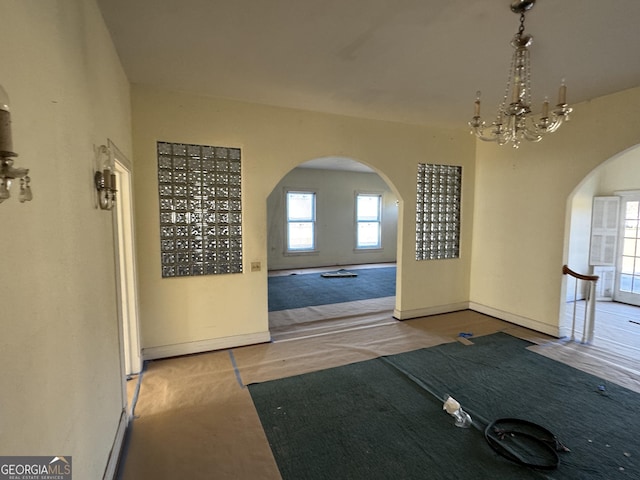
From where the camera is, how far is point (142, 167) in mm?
3014

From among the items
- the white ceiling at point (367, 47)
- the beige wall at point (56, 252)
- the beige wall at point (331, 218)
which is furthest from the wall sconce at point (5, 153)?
the beige wall at point (331, 218)

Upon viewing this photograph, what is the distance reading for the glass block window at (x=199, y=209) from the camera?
10.3 ft

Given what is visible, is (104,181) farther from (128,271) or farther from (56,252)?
(128,271)

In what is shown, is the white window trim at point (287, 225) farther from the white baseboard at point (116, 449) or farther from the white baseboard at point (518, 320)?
the white baseboard at point (116, 449)

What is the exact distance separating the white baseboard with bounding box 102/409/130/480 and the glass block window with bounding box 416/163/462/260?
3.72 metres

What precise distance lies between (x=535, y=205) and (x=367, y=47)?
3055mm

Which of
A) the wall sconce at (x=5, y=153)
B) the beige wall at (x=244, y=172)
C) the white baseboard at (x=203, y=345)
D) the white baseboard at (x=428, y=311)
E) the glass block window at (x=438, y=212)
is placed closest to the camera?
the wall sconce at (x=5, y=153)

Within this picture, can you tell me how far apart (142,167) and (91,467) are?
8.10ft

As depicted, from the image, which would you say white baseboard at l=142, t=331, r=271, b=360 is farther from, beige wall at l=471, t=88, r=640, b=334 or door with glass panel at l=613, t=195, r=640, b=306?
door with glass panel at l=613, t=195, r=640, b=306

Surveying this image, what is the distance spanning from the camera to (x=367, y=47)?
2246 millimetres

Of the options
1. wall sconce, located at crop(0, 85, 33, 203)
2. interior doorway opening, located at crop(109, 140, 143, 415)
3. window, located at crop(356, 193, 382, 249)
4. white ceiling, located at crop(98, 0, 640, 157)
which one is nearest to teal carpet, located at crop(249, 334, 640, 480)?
interior doorway opening, located at crop(109, 140, 143, 415)

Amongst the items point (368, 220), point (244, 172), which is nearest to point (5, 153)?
point (244, 172)

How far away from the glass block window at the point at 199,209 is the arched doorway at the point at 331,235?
7.22 ft

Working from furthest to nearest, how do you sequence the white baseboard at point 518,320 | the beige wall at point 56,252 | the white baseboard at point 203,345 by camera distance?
1. the white baseboard at point 518,320
2. the white baseboard at point 203,345
3. the beige wall at point 56,252
